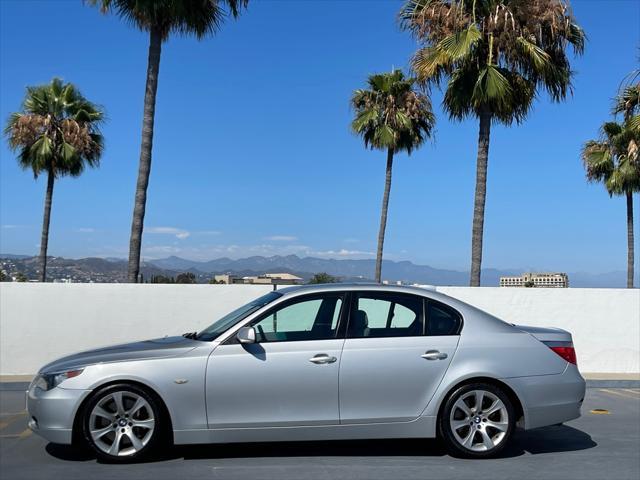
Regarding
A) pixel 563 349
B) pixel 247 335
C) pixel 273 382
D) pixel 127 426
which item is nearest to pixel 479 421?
pixel 563 349

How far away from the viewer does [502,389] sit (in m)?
6.25

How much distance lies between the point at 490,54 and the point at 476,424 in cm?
1132

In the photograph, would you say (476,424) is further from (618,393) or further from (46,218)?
(46,218)

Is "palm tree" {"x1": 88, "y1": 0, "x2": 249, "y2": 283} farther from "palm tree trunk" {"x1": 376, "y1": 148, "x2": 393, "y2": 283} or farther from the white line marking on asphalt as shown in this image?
"palm tree trunk" {"x1": 376, "y1": 148, "x2": 393, "y2": 283}

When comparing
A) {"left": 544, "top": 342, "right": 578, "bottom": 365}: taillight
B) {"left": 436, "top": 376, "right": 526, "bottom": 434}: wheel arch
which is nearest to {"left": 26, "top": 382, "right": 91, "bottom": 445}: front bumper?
{"left": 436, "top": 376, "right": 526, "bottom": 434}: wheel arch

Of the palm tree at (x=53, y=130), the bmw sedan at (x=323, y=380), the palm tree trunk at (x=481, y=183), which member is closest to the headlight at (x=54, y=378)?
the bmw sedan at (x=323, y=380)

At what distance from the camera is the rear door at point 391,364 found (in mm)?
5992

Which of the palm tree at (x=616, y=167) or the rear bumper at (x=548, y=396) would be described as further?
the palm tree at (x=616, y=167)

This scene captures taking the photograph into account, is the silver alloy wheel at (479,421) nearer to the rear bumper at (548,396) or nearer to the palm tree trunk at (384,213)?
the rear bumper at (548,396)

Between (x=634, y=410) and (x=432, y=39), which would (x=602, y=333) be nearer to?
(x=634, y=410)

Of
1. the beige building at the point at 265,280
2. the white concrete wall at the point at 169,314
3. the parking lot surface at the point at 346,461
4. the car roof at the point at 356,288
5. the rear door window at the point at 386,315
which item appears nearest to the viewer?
the parking lot surface at the point at 346,461

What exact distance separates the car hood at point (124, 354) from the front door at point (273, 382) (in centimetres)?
36

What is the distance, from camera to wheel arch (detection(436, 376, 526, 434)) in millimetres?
6121

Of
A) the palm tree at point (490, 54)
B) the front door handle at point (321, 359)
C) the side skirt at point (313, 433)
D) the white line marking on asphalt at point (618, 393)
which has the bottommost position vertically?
the white line marking on asphalt at point (618, 393)
